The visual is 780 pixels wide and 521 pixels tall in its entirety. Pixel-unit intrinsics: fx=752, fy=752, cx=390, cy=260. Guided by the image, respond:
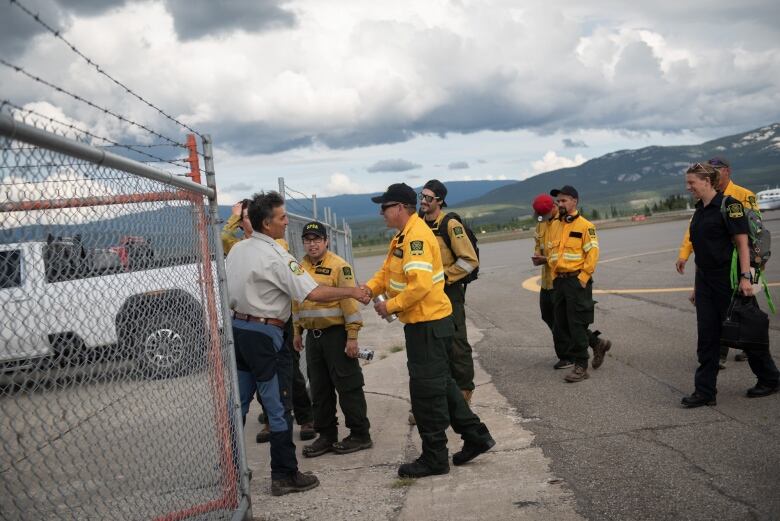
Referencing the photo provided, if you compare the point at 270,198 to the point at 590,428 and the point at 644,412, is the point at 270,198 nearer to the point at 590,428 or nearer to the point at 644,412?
the point at 590,428

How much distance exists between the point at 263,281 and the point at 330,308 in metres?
1.21

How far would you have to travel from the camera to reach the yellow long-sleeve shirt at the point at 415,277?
5125 millimetres

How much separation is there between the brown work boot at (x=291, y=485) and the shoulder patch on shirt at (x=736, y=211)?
158 inches

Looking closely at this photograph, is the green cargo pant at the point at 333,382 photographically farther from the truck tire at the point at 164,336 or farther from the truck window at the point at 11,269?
the truck window at the point at 11,269

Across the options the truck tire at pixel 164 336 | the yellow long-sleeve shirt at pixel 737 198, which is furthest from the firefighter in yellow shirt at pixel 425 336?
the yellow long-sleeve shirt at pixel 737 198

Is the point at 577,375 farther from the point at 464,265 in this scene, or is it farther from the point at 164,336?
the point at 164,336

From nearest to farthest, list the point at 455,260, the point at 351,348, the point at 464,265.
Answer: the point at 351,348
the point at 464,265
the point at 455,260

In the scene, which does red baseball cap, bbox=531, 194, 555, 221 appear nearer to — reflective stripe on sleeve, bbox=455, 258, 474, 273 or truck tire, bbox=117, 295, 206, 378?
reflective stripe on sleeve, bbox=455, 258, 474, 273

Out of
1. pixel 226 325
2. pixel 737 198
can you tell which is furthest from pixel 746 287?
pixel 226 325

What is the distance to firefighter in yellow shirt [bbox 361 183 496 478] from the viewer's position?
5.18 m

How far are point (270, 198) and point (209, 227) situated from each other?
24.2 inches

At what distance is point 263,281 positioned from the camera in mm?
4867

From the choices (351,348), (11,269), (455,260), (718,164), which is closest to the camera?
(11,269)

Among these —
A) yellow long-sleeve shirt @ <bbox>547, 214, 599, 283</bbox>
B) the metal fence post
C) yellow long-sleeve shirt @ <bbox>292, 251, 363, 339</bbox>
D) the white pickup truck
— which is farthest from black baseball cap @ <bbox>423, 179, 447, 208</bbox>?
the white pickup truck
